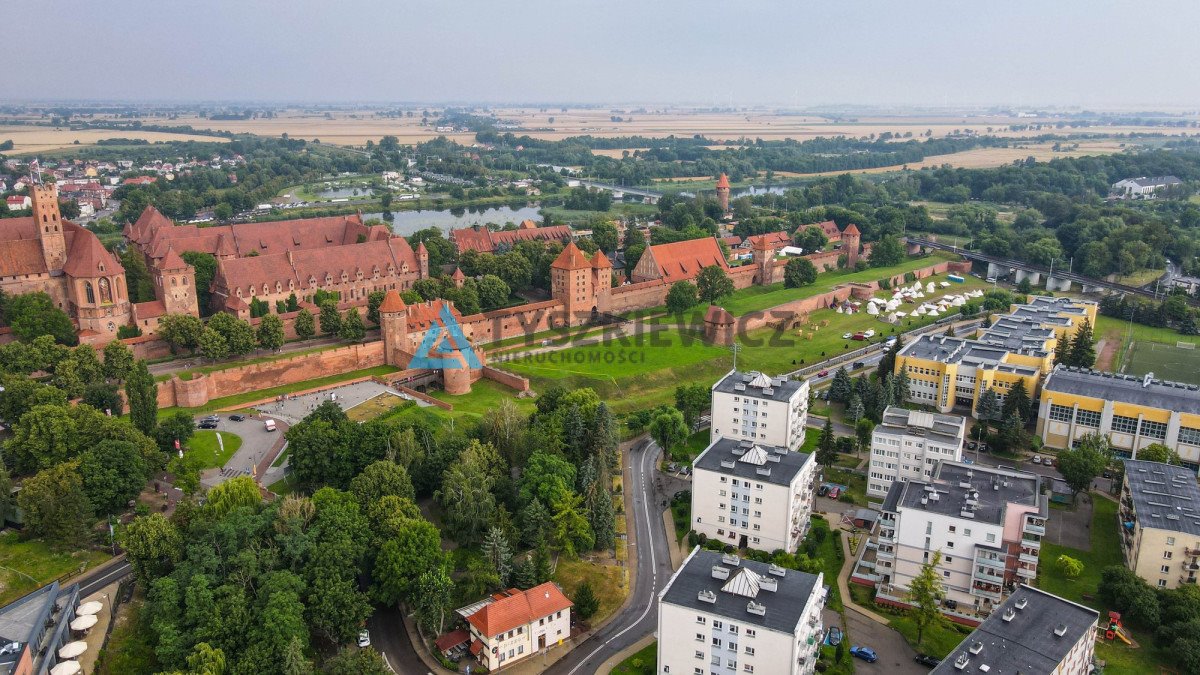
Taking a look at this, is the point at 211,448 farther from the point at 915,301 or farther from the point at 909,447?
the point at 915,301

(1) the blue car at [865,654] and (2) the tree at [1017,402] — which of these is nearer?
(1) the blue car at [865,654]

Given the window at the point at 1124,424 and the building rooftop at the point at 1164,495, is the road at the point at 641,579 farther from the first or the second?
the window at the point at 1124,424

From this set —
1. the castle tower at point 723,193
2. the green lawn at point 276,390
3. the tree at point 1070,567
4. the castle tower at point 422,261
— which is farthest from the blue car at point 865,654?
the castle tower at point 723,193

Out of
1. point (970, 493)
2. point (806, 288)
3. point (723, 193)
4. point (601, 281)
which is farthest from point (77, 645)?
point (723, 193)

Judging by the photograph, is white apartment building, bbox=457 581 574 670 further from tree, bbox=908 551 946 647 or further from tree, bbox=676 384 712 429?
tree, bbox=676 384 712 429

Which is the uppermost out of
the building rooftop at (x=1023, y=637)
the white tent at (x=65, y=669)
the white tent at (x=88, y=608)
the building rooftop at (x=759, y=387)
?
the building rooftop at (x=759, y=387)
